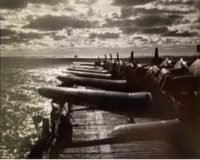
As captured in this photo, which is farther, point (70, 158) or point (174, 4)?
point (174, 4)

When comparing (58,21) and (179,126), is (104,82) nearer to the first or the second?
(58,21)

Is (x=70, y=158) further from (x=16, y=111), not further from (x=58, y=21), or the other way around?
(x=16, y=111)

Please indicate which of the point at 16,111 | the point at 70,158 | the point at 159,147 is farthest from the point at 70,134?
the point at 16,111

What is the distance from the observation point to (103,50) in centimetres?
1032

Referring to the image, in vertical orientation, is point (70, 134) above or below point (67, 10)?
below

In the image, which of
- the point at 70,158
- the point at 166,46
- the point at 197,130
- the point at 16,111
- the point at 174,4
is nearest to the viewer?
the point at 197,130

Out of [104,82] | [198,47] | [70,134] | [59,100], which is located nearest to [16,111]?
[104,82]

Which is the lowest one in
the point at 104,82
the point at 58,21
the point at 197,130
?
the point at 104,82

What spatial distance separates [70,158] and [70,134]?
1467 mm

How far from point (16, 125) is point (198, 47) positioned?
15956mm

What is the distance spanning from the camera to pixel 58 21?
877cm

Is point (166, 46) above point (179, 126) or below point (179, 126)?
A: above

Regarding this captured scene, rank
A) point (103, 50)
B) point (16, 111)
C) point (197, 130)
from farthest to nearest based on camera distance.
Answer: point (16, 111) → point (103, 50) → point (197, 130)

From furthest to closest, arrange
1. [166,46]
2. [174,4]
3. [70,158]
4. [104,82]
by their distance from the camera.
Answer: [104,82], [166,46], [174,4], [70,158]
